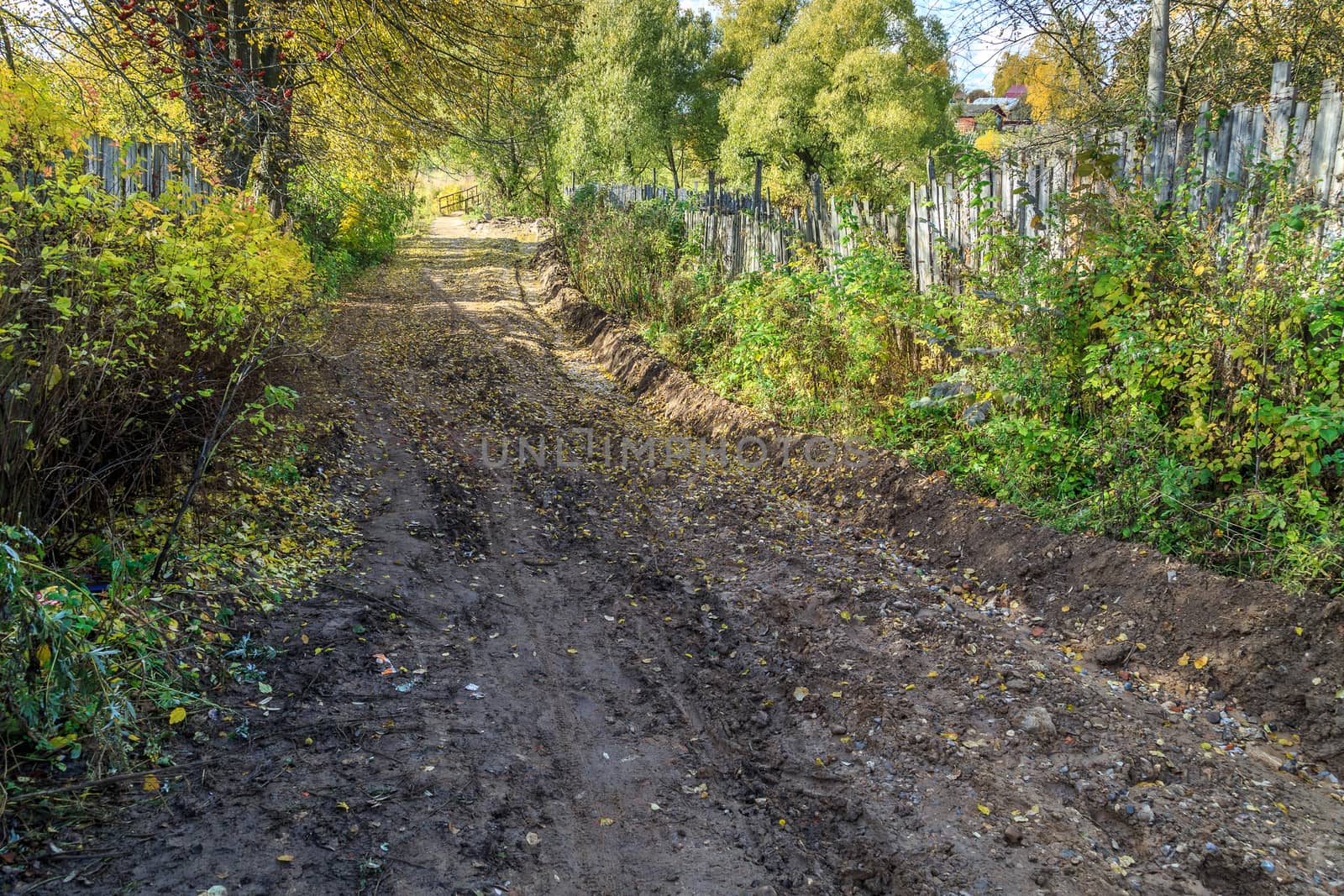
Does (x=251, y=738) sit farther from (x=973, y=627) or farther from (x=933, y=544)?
(x=933, y=544)

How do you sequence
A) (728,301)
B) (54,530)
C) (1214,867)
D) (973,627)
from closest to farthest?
(1214,867), (54,530), (973,627), (728,301)

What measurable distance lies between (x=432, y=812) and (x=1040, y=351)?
17.7 ft

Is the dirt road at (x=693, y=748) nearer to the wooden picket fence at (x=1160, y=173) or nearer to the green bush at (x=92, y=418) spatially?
the green bush at (x=92, y=418)

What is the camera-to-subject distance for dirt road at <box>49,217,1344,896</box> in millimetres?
3086

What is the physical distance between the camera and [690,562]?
618 cm

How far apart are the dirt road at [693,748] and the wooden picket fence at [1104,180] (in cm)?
319

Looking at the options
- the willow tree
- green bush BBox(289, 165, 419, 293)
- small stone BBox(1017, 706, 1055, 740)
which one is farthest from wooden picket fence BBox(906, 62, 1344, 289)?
the willow tree

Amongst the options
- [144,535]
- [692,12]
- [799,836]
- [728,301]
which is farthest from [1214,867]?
[692,12]

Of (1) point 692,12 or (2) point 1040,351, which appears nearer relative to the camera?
(2) point 1040,351

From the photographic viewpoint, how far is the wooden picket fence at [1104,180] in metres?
5.05

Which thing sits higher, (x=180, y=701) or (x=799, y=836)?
(x=180, y=701)

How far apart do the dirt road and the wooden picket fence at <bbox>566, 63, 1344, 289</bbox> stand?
319 centimetres

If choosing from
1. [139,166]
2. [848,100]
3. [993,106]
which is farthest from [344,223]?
[993,106]

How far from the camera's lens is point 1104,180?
239 inches
